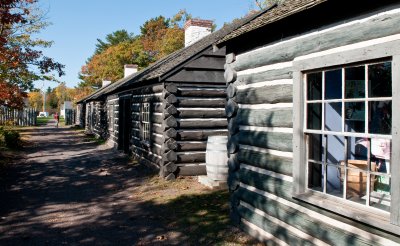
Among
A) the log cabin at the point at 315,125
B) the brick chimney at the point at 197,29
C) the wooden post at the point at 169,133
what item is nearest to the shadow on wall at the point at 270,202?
the log cabin at the point at 315,125

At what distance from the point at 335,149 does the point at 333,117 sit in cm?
48

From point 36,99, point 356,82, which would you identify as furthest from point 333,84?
point 36,99

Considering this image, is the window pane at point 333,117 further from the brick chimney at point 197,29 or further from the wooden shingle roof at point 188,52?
the brick chimney at point 197,29

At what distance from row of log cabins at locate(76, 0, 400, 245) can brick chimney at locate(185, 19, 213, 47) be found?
10.0m

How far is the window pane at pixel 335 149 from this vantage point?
5203 millimetres

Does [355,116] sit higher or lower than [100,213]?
higher

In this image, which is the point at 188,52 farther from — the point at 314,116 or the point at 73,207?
the point at 314,116

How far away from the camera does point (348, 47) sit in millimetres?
3900

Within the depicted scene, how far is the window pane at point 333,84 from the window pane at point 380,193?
4.49 feet

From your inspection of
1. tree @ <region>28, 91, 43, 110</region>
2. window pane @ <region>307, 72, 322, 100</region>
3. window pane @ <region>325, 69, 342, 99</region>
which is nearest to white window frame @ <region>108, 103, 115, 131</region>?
window pane @ <region>325, 69, 342, 99</region>

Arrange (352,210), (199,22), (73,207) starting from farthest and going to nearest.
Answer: (199,22) → (73,207) → (352,210)

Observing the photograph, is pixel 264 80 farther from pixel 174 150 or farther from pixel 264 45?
pixel 174 150

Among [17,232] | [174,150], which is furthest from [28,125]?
[17,232]

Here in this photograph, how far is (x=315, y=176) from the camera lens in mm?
4719
